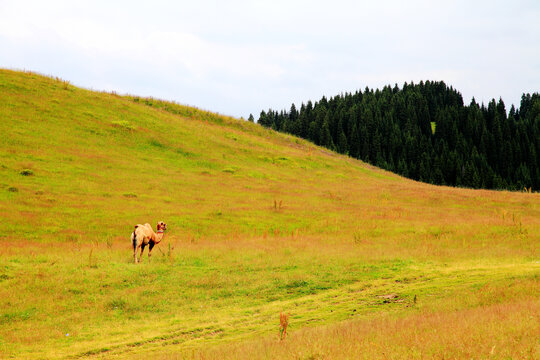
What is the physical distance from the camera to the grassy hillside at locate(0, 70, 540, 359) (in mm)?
9471

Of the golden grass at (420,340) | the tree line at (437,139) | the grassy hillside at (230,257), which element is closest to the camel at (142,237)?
the grassy hillside at (230,257)

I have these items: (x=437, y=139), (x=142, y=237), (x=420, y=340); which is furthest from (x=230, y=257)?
(x=437, y=139)

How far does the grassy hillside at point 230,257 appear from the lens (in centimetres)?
947

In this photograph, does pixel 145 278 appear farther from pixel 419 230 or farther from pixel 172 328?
pixel 419 230

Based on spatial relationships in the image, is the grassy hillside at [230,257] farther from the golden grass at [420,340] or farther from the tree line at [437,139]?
the tree line at [437,139]

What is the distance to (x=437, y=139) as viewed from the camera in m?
148

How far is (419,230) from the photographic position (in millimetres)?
24797

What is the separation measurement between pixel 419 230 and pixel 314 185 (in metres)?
20.2

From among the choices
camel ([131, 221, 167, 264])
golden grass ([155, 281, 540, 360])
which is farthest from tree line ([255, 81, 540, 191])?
golden grass ([155, 281, 540, 360])

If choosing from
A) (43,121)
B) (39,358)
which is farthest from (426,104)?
(39,358)

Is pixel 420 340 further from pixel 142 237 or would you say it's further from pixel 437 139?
pixel 437 139

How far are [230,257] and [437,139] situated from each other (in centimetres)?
14412

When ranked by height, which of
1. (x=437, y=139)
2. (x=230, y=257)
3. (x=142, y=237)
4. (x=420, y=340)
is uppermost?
(x=437, y=139)

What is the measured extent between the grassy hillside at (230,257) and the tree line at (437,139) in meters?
87.0
